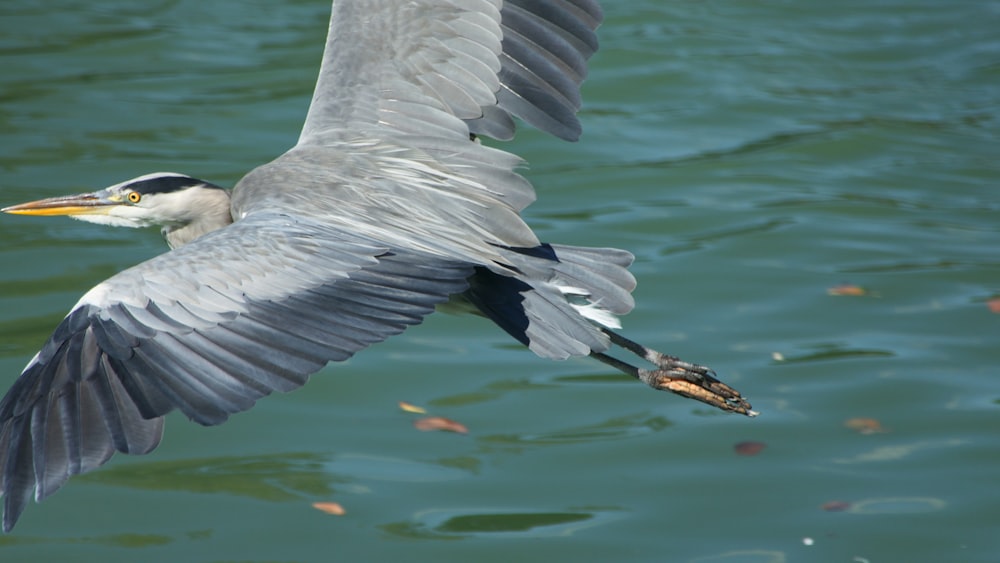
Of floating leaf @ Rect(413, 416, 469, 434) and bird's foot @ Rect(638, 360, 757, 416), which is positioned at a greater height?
bird's foot @ Rect(638, 360, 757, 416)

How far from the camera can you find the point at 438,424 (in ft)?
25.1

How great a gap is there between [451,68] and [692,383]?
185cm

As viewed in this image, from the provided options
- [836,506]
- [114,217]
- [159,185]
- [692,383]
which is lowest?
[836,506]

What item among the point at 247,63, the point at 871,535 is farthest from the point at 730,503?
the point at 247,63

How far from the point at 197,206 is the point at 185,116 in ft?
18.8

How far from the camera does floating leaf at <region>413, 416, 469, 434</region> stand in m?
7.61

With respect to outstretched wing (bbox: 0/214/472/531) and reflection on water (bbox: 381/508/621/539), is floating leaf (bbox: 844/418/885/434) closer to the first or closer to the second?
reflection on water (bbox: 381/508/621/539)

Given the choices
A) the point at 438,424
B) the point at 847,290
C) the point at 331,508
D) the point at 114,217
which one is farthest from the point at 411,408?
the point at 847,290

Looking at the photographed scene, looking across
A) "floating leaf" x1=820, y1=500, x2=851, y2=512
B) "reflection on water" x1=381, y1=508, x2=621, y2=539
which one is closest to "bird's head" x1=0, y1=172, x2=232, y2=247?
"reflection on water" x1=381, y1=508, x2=621, y2=539

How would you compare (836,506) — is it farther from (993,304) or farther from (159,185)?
(159,185)

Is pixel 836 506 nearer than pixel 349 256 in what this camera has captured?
No

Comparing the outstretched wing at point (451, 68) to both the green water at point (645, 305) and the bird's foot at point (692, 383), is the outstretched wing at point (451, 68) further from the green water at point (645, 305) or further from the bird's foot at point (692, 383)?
the green water at point (645, 305)

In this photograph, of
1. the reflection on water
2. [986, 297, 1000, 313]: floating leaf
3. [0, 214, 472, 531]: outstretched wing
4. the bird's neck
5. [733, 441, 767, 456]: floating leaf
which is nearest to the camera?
[0, 214, 472, 531]: outstretched wing

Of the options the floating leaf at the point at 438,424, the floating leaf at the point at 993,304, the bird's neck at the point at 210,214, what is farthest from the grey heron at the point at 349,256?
the floating leaf at the point at 993,304
